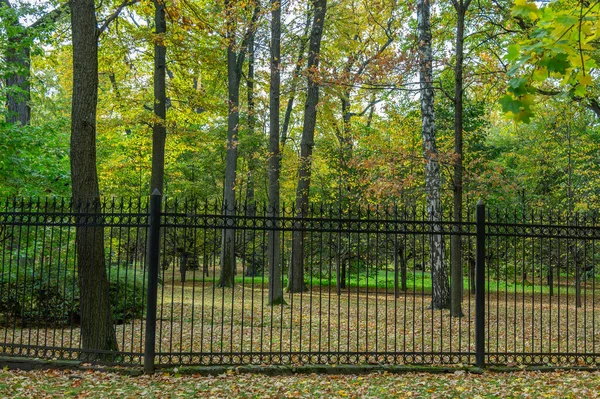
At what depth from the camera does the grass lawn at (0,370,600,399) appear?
19.5 feet

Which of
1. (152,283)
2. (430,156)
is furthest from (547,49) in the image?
(430,156)

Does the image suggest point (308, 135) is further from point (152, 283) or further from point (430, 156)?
point (152, 283)

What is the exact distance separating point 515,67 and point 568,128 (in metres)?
17.4

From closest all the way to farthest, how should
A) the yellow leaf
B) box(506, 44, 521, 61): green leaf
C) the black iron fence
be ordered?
box(506, 44, 521, 61): green leaf → the yellow leaf → the black iron fence

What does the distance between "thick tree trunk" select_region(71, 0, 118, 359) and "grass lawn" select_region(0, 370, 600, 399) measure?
663 mm

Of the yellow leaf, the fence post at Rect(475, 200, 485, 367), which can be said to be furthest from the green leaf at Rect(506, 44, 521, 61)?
the fence post at Rect(475, 200, 485, 367)

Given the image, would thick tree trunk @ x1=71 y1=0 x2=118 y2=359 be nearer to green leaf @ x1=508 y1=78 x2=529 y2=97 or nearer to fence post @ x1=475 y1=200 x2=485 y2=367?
fence post @ x1=475 y1=200 x2=485 y2=367

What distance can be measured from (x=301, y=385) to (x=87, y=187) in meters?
4.05

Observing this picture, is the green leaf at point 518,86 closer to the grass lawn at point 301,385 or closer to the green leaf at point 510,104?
the green leaf at point 510,104

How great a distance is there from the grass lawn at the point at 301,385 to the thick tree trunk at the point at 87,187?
663 millimetres

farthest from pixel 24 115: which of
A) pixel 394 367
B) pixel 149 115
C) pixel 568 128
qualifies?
pixel 568 128

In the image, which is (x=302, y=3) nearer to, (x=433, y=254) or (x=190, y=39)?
(x=190, y=39)

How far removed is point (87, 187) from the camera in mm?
7367

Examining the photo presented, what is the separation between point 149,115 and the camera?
14867mm
